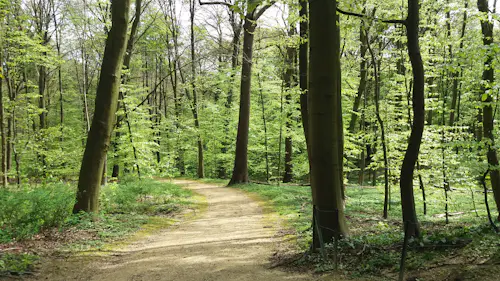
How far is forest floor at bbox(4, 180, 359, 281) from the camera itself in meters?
5.16

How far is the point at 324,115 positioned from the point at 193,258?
140 inches

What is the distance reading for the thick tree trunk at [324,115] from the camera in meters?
5.07

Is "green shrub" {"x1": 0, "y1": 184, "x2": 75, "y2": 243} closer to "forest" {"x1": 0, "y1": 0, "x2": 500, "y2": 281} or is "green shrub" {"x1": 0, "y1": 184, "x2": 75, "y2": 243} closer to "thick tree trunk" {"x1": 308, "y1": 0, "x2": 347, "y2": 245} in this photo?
"forest" {"x1": 0, "y1": 0, "x2": 500, "y2": 281}

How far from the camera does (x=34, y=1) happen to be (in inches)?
872

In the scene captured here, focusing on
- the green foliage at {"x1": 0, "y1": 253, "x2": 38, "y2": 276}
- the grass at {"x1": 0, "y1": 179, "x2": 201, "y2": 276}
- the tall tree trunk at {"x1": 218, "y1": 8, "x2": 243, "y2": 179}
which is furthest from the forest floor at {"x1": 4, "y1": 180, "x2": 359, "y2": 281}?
the tall tree trunk at {"x1": 218, "y1": 8, "x2": 243, "y2": 179}

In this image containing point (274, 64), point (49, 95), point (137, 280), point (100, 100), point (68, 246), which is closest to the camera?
point (137, 280)

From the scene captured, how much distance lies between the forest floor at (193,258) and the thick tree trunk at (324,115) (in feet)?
3.52

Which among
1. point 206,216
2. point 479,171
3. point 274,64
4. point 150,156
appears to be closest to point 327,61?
point 479,171

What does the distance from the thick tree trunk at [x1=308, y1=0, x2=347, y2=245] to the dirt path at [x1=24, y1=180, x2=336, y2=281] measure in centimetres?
112

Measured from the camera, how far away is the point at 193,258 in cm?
614

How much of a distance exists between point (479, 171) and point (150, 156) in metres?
12.5

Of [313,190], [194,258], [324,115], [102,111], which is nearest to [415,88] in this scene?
[324,115]

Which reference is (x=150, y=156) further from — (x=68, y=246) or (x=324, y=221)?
(x=324, y=221)

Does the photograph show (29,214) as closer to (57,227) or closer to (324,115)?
(57,227)
